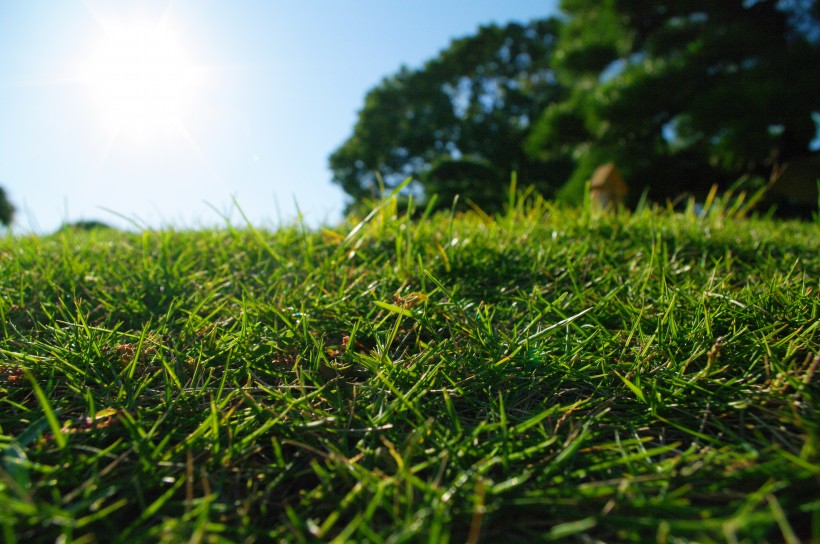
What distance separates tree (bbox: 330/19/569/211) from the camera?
16953 millimetres

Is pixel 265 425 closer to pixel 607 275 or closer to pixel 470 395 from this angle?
pixel 470 395

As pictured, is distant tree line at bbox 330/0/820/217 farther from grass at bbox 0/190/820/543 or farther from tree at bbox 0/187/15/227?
tree at bbox 0/187/15/227

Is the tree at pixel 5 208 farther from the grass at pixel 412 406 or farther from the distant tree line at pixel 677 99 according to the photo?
the grass at pixel 412 406

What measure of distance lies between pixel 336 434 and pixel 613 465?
411mm

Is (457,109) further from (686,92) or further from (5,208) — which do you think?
(5,208)

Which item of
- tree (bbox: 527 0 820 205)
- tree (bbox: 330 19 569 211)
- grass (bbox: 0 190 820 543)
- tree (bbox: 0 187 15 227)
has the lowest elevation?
grass (bbox: 0 190 820 543)

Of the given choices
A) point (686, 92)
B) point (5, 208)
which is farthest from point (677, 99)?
point (5, 208)

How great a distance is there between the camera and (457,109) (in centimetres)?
1788

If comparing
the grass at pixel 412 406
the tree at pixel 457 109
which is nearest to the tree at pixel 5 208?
the tree at pixel 457 109

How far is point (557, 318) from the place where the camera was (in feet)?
3.51

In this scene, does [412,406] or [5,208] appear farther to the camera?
[5,208]

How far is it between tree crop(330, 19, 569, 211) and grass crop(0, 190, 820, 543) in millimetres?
15469

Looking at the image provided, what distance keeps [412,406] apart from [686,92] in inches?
343

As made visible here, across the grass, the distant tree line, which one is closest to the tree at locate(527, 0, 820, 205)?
the distant tree line
